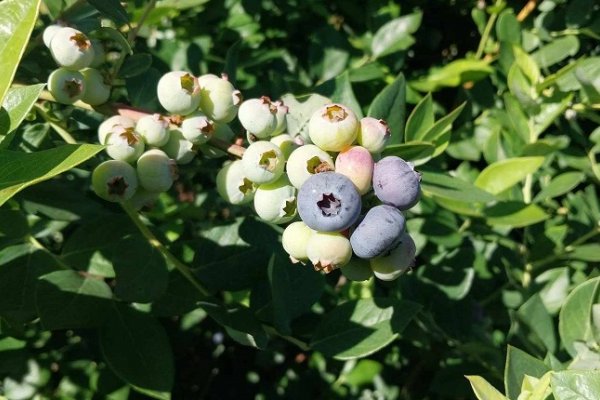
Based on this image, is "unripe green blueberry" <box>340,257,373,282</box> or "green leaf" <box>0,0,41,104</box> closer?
"green leaf" <box>0,0,41,104</box>

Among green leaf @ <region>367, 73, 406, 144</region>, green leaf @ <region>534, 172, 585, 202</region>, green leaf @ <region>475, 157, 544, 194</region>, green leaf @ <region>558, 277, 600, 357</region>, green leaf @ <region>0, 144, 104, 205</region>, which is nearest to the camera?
green leaf @ <region>0, 144, 104, 205</region>

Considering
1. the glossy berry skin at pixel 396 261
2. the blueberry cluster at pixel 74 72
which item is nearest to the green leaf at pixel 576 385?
the glossy berry skin at pixel 396 261

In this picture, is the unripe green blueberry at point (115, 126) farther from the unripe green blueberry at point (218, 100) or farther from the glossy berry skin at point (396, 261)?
the glossy berry skin at point (396, 261)

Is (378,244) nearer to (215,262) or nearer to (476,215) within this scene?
(215,262)

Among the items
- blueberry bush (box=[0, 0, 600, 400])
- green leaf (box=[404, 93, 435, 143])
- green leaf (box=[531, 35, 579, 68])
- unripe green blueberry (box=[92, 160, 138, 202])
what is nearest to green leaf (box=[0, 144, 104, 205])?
blueberry bush (box=[0, 0, 600, 400])

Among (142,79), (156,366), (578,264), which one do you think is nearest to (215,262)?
(156,366)

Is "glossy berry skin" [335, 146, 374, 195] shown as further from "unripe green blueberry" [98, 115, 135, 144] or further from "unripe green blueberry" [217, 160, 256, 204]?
"unripe green blueberry" [98, 115, 135, 144]

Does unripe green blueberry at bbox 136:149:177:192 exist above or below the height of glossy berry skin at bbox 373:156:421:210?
below
